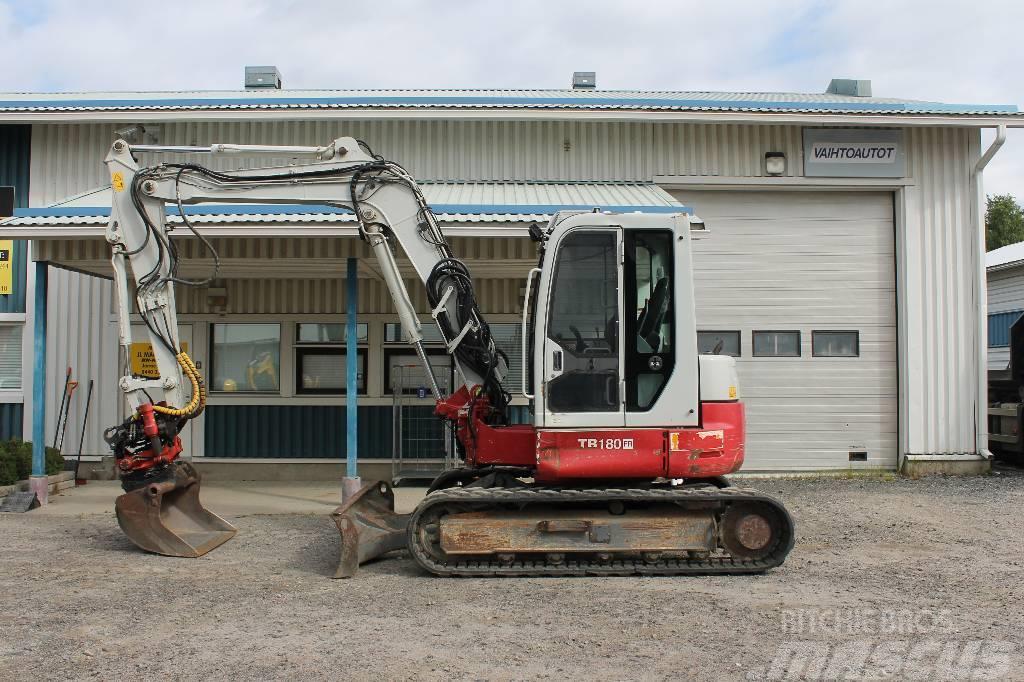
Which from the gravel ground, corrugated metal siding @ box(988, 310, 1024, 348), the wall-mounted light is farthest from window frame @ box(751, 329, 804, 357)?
corrugated metal siding @ box(988, 310, 1024, 348)

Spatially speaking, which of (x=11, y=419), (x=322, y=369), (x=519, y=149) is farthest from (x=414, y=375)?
(x=11, y=419)

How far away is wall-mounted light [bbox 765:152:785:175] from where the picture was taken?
534 inches

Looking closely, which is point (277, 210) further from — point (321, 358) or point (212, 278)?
point (321, 358)

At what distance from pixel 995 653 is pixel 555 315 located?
3.80m

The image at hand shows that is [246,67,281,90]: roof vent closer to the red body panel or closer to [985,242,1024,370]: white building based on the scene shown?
the red body panel

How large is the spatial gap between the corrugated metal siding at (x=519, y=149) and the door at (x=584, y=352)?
22.8 ft

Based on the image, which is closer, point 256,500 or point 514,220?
point 514,220

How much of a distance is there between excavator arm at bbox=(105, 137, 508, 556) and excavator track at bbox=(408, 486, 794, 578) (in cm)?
103

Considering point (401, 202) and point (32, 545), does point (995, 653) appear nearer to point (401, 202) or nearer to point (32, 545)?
point (401, 202)

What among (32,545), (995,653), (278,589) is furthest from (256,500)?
(995,653)

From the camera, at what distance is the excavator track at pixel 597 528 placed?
703 centimetres

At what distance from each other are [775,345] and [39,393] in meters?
10.7

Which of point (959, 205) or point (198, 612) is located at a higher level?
point (959, 205)

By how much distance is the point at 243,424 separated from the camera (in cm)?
1336
